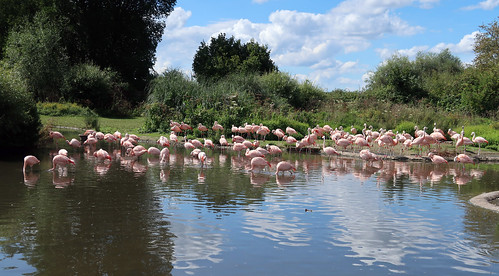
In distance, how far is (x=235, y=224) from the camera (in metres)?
7.54

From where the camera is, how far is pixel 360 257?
6.24 meters

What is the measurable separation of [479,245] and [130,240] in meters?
4.72

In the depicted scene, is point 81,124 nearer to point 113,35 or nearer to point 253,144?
point 253,144

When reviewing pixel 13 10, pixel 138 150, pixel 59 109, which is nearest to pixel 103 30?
pixel 13 10

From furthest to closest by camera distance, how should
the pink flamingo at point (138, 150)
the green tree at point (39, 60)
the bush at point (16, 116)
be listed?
the green tree at point (39, 60), the pink flamingo at point (138, 150), the bush at point (16, 116)

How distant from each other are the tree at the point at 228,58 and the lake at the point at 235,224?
111ft

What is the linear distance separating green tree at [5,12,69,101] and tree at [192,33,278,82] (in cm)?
1470

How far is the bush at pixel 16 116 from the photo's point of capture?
14336 millimetres

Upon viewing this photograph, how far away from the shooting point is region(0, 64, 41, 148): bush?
47.0ft

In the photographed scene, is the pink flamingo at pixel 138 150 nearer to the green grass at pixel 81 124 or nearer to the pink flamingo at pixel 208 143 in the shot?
the pink flamingo at pixel 208 143

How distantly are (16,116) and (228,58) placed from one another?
36914 mm

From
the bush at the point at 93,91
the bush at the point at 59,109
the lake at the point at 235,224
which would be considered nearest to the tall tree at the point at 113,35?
the bush at the point at 93,91

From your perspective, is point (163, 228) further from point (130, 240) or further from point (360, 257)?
point (360, 257)

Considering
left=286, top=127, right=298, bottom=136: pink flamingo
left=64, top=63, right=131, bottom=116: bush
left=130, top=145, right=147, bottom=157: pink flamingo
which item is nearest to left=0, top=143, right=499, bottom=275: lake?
left=130, top=145, right=147, bottom=157: pink flamingo
